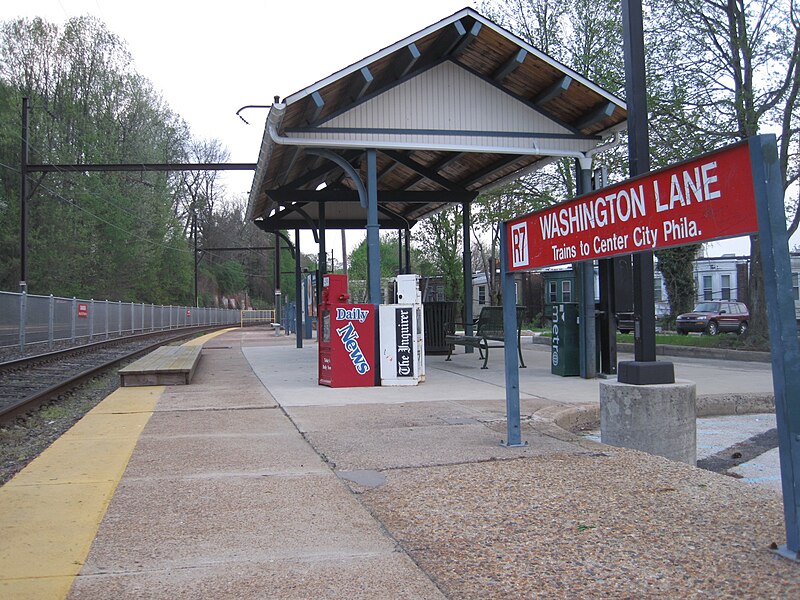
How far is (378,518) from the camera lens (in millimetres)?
4516

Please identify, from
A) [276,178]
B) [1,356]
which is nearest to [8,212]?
[1,356]

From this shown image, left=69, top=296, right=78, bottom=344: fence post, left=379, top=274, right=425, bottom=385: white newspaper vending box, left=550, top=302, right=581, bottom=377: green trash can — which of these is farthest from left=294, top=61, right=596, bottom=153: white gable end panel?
left=69, top=296, right=78, bottom=344: fence post

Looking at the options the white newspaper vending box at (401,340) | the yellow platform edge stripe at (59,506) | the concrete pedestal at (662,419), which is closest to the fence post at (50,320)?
the white newspaper vending box at (401,340)

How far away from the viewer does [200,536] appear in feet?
13.7

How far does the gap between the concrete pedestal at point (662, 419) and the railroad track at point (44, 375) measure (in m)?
7.15

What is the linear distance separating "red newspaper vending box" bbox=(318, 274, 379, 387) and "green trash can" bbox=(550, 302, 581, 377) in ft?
11.3

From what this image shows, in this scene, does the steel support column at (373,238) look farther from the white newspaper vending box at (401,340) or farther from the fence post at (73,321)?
the fence post at (73,321)

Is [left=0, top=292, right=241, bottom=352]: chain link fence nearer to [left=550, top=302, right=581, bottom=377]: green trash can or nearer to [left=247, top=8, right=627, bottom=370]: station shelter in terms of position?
[left=247, top=8, right=627, bottom=370]: station shelter

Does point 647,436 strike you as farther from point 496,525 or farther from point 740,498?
point 496,525

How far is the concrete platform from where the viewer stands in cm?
349

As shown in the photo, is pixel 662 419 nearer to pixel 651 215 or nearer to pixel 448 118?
pixel 651 215

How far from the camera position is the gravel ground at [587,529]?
343cm

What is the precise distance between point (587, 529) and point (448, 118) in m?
9.46

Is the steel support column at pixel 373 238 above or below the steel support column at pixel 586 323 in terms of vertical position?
above
